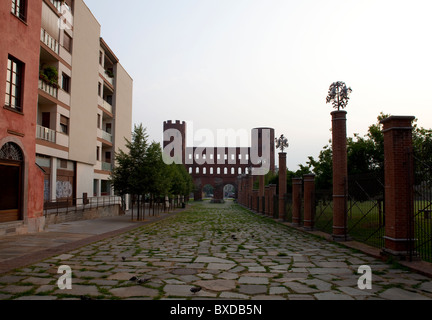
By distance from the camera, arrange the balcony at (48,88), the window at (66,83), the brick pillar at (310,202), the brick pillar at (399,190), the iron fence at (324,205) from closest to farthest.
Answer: the brick pillar at (399,190)
the iron fence at (324,205)
the brick pillar at (310,202)
the balcony at (48,88)
the window at (66,83)

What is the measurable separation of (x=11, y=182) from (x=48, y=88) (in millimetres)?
9323

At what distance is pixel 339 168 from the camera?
11.2 meters

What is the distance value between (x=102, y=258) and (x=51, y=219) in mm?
10037

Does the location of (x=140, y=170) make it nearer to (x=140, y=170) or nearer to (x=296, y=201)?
(x=140, y=170)

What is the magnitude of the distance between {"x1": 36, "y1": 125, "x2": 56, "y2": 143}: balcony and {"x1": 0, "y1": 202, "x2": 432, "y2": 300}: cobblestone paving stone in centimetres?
1207

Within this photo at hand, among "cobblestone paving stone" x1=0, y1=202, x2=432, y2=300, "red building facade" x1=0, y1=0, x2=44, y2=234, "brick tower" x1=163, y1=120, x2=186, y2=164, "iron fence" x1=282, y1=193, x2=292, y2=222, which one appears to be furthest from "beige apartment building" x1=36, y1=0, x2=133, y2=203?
"brick tower" x1=163, y1=120, x2=186, y2=164

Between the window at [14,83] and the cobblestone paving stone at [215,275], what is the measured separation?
635cm

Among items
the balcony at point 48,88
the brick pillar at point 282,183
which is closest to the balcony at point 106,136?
the balcony at point 48,88

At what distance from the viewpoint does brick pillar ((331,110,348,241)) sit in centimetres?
1098

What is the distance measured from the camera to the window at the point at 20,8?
12422 millimetres

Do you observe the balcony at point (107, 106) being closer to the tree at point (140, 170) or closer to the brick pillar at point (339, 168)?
the tree at point (140, 170)

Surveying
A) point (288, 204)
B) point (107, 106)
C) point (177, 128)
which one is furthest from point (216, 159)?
point (288, 204)

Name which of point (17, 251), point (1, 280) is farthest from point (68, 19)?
point (1, 280)

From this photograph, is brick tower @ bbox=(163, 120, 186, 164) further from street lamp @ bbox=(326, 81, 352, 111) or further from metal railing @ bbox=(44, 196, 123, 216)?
street lamp @ bbox=(326, 81, 352, 111)
